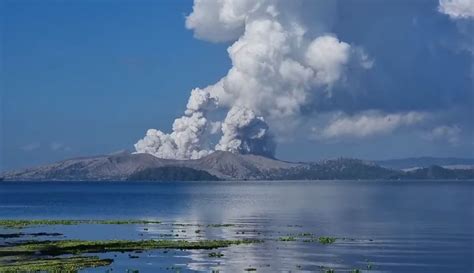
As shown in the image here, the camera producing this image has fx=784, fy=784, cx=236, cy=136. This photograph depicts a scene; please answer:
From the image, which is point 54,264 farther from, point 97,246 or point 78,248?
point 97,246

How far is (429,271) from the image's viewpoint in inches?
3189

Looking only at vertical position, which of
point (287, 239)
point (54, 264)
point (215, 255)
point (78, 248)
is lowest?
point (54, 264)

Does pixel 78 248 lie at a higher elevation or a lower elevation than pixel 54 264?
higher

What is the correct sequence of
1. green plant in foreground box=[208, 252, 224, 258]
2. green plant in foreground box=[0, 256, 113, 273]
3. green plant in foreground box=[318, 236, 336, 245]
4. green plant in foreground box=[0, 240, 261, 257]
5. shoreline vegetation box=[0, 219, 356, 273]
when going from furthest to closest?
1. green plant in foreground box=[318, 236, 336, 245]
2. green plant in foreground box=[0, 240, 261, 257]
3. green plant in foreground box=[208, 252, 224, 258]
4. shoreline vegetation box=[0, 219, 356, 273]
5. green plant in foreground box=[0, 256, 113, 273]

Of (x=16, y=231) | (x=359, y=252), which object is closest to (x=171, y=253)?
(x=359, y=252)

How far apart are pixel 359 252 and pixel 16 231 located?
2367 inches

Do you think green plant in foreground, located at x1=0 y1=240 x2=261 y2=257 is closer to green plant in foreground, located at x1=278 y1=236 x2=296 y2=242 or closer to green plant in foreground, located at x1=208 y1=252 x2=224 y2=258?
green plant in foreground, located at x1=278 y1=236 x2=296 y2=242

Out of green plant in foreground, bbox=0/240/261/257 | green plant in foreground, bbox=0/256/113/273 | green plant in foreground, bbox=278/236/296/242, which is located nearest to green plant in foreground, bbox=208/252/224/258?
green plant in foreground, bbox=0/240/261/257

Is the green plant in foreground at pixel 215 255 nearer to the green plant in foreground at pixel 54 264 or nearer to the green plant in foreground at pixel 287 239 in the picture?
the green plant in foreground at pixel 54 264

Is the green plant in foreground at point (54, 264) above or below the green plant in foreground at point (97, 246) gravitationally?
below

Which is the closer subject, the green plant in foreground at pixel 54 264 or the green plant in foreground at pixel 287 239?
the green plant in foreground at pixel 54 264

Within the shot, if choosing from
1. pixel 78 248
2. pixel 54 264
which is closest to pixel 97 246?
pixel 78 248

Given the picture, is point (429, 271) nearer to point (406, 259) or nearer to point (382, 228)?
point (406, 259)

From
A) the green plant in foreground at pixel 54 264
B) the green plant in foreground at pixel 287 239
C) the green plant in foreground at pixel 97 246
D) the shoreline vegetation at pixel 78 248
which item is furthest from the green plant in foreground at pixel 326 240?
the green plant in foreground at pixel 54 264
